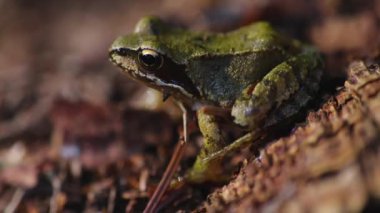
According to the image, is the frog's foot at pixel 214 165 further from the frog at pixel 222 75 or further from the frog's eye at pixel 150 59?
the frog's eye at pixel 150 59

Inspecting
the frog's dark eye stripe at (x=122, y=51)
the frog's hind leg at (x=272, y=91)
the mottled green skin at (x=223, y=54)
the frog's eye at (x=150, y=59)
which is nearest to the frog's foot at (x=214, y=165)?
the frog's hind leg at (x=272, y=91)

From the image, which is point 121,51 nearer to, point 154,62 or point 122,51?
point 122,51

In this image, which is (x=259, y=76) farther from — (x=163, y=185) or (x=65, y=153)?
(x=65, y=153)

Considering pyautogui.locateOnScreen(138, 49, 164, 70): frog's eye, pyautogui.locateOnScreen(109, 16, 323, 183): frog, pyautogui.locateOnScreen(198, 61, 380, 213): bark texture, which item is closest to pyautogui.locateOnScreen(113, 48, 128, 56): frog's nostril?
pyautogui.locateOnScreen(109, 16, 323, 183): frog

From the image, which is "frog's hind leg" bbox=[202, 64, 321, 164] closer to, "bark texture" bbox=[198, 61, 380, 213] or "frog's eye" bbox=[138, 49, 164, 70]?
"bark texture" bbox=[198, 61, 380, 213]

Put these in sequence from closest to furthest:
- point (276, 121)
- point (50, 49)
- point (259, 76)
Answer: point (276, 121) → point (259, 76) → point (50, 49)

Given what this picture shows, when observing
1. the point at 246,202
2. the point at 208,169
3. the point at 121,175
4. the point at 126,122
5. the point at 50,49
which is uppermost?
the point at 50,49

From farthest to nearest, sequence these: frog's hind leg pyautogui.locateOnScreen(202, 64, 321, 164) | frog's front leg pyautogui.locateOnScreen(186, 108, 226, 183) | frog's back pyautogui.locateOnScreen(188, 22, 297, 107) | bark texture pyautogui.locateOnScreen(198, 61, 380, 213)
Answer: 1. frog's back pyautogui.locateOnScreen(188, 22, 297, 107)
2. frog's front leg pyautogui.locateOnScreen(186, 108, 226, 183)
3. frog's hind leg pyautogui.locateOnScreen(202, 64, 321, 164)
4. bark texture pyautogui.locateOnScreen(198, 61, 380, 213)

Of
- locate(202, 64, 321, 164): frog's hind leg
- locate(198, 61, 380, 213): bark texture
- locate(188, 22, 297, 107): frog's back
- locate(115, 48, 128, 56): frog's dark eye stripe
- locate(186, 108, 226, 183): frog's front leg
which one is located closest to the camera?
locate(198, 61, 380, 213): bark texture

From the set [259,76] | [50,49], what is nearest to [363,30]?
[259,76]
